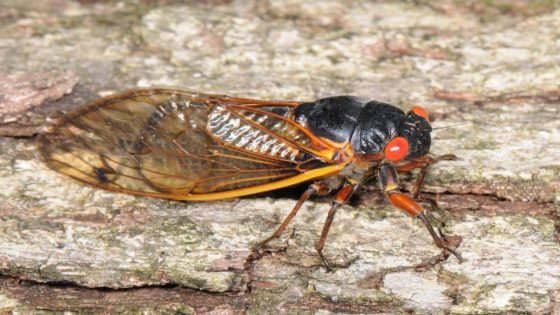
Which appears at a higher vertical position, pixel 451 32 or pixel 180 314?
pixel 451 32

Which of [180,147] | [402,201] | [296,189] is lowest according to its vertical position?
[296,189]

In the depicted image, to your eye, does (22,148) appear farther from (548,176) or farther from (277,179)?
(548,176)

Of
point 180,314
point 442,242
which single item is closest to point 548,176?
point 442,242

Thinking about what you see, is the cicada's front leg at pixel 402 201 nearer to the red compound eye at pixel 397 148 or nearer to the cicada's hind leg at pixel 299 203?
the red compound eye at pixel 397 148

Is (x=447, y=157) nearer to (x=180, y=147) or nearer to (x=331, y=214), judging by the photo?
(x=331, y=214)

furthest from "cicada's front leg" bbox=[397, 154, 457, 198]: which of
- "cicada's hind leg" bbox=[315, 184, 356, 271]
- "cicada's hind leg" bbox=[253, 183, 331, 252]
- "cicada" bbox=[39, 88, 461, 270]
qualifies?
"cicada's hind leg" bbox=[253, 183, 331, 252]

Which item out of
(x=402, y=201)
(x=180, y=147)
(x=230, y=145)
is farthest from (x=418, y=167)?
(x=180, y=147)
